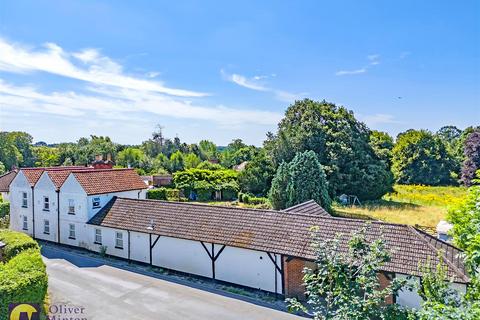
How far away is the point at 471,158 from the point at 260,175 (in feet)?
124

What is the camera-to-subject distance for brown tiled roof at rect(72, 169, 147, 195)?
2534cm

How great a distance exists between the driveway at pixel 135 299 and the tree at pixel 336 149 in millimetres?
28594

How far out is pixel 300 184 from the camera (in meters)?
34.8

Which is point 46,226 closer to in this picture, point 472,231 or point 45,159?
point 472,231

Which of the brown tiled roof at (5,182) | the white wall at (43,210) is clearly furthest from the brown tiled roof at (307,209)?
the brown tiled roof at (5,182)

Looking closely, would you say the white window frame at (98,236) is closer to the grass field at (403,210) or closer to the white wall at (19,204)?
the white wall at (19,204)

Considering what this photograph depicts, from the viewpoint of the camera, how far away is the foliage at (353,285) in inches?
286

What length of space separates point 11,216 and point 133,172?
11.0 m

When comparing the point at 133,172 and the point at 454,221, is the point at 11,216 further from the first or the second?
the point at 454,221

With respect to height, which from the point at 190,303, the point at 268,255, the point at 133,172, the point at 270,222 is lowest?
the point at 190,303

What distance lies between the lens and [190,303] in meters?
16.2

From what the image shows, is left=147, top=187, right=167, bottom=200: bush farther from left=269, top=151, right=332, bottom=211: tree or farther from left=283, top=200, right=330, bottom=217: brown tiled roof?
left=283, top=200, right=330, bottom=217: brown tiled roof

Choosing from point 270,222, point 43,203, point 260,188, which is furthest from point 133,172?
point 260,188

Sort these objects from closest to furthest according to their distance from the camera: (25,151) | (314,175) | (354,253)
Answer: (354,253) < (314,175) < (25,151)
